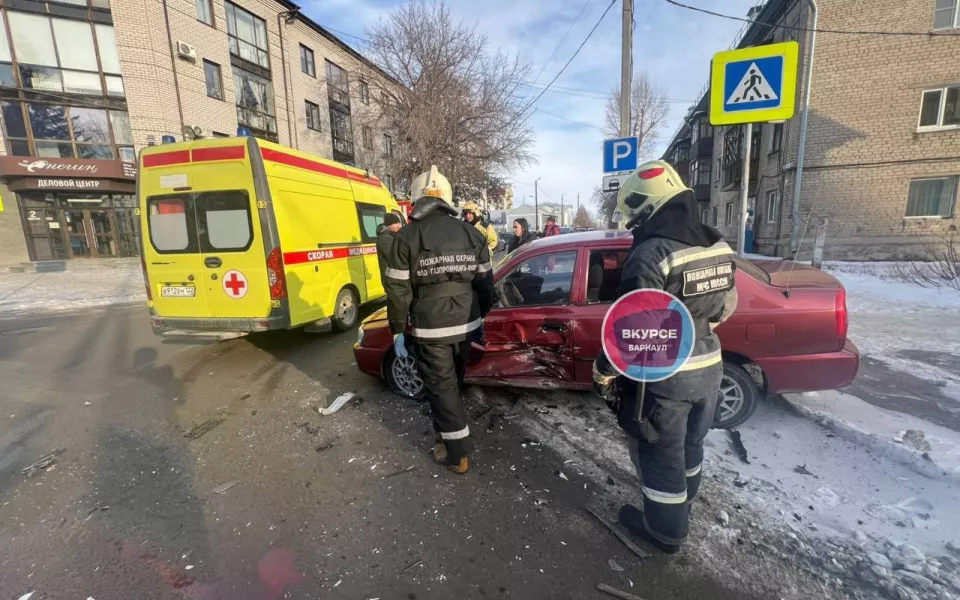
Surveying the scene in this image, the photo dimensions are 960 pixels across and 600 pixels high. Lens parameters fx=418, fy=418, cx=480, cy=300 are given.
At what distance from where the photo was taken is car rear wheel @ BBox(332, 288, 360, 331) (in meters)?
6.57

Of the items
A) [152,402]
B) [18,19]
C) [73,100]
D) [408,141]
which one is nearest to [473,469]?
[152,402]

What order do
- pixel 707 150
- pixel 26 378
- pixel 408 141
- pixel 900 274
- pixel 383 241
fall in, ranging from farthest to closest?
pixel 707 150 → pixel 408 141 → pixel 900 274 → pixel 383 241 → pixel 26 378

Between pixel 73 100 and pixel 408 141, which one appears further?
pixel 408 141

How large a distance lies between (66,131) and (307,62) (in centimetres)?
1195

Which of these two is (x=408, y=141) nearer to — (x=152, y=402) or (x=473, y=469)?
(x=152, y=402)

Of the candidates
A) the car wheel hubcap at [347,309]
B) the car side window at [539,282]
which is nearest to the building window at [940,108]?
the car side window at [539,282]

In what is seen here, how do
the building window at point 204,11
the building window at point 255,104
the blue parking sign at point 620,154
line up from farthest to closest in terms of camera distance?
1. the building window at point 255,104
2. the building window at point 204,11
3. the blue parking sign at point 620,154

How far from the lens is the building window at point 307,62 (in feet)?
75.0

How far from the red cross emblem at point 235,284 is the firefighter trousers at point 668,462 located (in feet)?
16.0

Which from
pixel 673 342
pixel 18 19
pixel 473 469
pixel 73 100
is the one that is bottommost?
pixel 473 469

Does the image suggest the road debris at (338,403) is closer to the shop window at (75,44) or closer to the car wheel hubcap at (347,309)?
the car wheel hubcap at (347,309)

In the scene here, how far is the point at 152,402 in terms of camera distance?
4160 millimetres

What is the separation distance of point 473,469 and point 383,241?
13.2 feet

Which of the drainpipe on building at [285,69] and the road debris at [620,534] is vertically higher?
the drainpipe on building at [285,69]
